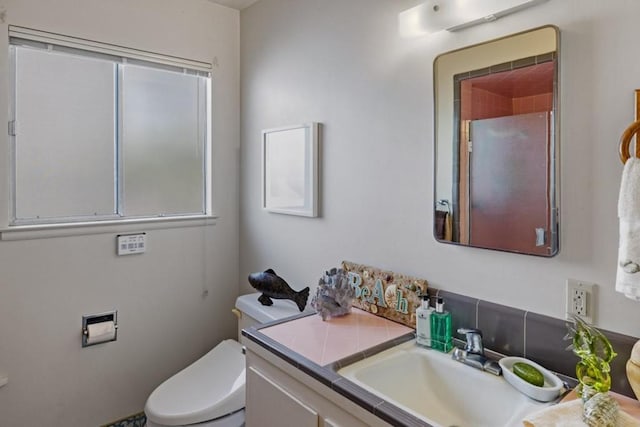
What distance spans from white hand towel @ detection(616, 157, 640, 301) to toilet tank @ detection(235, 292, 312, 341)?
133 centimetres

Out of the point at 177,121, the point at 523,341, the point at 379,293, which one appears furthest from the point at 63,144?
the point at 523,341

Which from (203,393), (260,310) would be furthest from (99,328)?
(260,310)

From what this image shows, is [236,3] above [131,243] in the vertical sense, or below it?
A: above

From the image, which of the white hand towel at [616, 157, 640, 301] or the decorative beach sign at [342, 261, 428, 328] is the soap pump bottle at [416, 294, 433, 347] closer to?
the decorative beach sign at [342, 261, 428, 328]

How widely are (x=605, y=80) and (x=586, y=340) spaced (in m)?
0.69

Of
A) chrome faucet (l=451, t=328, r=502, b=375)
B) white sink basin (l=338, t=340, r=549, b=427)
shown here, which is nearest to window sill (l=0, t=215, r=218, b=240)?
white sink basin (l=338, t=340, r=549, b=427)

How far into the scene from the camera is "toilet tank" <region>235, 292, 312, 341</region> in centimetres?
200

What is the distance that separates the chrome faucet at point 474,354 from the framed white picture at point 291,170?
95 centimetres

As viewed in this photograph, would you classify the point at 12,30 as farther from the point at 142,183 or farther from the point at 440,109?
the point at 440,109

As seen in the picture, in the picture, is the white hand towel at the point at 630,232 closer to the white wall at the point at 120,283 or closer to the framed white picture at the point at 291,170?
the framed white picture at the point at 291,170

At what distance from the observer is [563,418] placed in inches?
36.9

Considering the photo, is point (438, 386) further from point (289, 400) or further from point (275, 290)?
point (275, 290)

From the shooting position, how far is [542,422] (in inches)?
36.4

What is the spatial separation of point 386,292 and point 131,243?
4.67 feet
